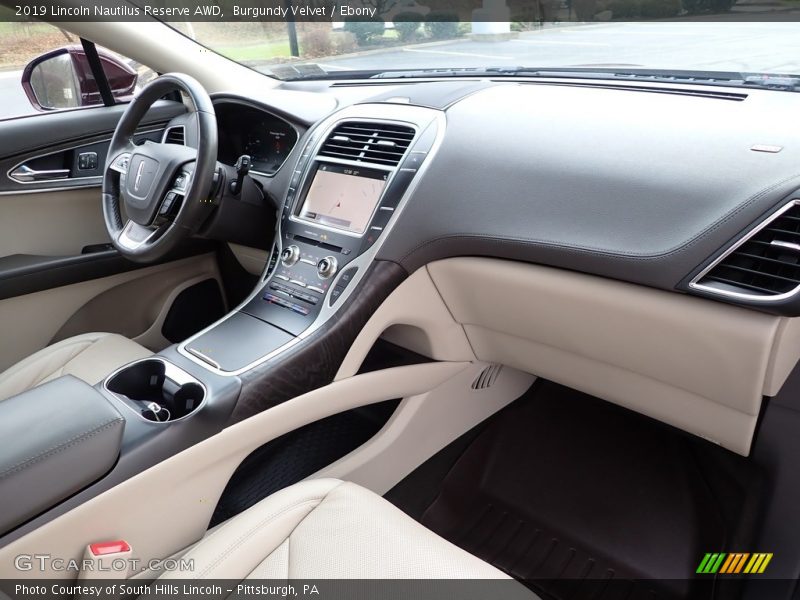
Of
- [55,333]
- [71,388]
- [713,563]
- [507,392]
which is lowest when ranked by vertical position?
[713,563]

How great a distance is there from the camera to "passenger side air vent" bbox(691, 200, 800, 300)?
1.03 m

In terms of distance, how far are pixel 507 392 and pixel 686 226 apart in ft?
3.02

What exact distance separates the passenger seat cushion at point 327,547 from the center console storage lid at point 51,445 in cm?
22

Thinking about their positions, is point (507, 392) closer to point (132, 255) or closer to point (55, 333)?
point (132, 255)

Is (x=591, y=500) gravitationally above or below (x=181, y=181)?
below

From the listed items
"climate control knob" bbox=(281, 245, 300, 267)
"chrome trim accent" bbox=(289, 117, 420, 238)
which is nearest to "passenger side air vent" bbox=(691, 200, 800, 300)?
"chrome trim accent" bbox=(289, 117, 420, 238)

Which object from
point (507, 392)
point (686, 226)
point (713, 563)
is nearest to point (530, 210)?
point (686, 226)

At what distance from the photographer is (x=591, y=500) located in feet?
5.56

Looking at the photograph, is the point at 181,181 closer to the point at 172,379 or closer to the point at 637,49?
the point at 172,379

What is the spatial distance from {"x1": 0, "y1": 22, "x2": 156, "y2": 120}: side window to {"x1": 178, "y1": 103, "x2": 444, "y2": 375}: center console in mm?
844

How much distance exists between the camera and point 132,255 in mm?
1621

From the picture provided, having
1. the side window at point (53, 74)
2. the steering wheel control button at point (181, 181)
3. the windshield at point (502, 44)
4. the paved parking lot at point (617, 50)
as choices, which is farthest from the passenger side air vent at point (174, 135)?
the steering wheel control button at point (181, 181)

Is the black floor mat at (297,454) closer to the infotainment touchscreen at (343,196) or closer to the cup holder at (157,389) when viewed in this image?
the cup holder at (157,389)

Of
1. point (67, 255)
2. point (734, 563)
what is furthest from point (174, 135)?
point (734, 563)
